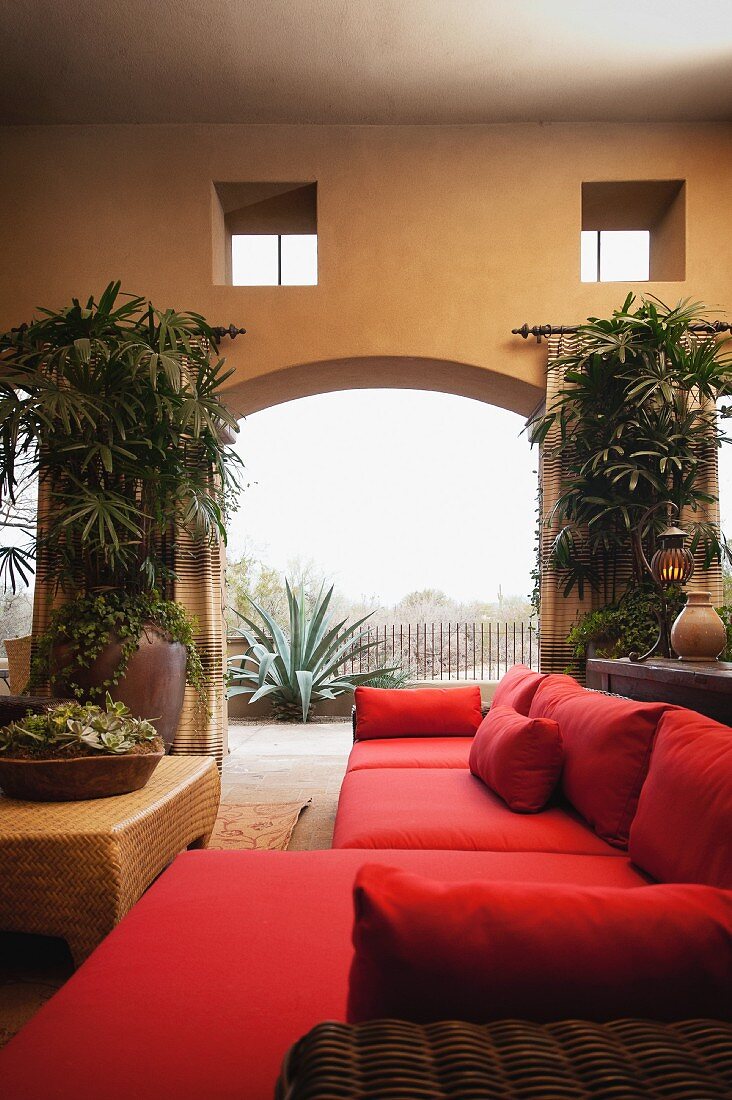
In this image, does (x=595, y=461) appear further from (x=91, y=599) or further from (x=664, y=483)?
(x=91, y=599)

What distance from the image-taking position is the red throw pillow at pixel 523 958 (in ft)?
2.53

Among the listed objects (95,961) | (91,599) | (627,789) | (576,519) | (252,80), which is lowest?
(95,961)

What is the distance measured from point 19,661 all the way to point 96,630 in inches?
62.3

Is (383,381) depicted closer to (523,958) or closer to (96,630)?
(96,630)

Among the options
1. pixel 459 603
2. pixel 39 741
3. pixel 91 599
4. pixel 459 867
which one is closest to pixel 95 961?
pixel 459 867

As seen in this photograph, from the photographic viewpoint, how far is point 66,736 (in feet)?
7.38

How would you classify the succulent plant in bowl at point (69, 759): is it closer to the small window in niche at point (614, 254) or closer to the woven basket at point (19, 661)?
the woven basket at point (19, 661)

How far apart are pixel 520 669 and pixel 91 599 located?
2258 millimetres

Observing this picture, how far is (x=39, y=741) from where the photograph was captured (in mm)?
2252

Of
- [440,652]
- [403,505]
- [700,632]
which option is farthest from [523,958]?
[403,505]

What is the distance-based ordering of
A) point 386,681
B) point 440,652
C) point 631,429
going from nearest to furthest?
1. point 631,429
2. point 386,681
3. point 440,652

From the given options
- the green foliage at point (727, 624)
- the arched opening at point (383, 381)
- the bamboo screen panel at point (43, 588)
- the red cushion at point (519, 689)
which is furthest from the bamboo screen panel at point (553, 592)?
the bamboo screen panel at point (43, 588)

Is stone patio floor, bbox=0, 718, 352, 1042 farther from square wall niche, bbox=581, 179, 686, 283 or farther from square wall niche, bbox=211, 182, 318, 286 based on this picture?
square wall niche, bbox=581, 179, 686, 283

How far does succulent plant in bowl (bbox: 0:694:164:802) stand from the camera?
2.20 meters
